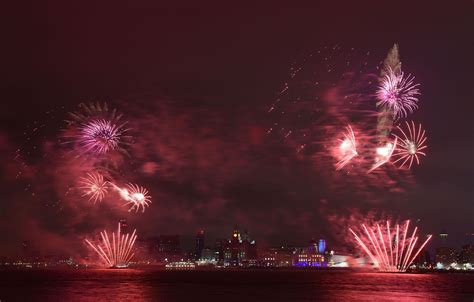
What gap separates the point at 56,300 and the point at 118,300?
7724 mm

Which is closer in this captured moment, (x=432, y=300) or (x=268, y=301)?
(x=268, y=301)

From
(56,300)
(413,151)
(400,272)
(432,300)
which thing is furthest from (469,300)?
(400,272)

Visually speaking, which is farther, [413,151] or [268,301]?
[268,301]

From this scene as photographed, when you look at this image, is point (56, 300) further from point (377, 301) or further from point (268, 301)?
point (377, 301)

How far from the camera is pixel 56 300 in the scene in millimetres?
67938

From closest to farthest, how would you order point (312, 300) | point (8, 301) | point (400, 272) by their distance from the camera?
point (8, 301), point (312, 300), point (400, 272)

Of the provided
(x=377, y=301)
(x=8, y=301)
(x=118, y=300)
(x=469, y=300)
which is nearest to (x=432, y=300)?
(x=469, y=300)

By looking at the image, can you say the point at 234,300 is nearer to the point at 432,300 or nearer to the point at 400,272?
the point at 432,300

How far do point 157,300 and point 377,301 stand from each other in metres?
25.2

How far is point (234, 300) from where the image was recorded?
69.4 meters

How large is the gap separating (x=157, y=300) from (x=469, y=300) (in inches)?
1454

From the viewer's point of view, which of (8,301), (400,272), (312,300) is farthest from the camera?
(400,272)

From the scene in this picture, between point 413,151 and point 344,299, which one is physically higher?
point 413,151

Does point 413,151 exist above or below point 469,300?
above
